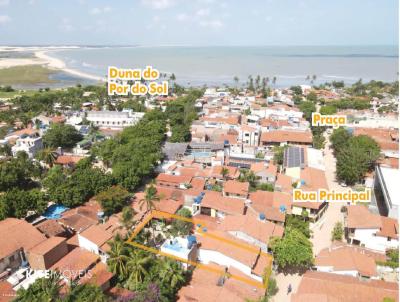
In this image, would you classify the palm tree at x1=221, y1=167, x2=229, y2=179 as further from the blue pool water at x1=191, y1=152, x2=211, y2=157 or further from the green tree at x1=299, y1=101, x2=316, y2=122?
the green tree at x1=299, y1=101, x2=316, y2=122

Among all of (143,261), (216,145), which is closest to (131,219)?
(143,261)

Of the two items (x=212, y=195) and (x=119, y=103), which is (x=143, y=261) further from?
(x=119, y=103)

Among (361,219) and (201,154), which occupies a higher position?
(201,154)

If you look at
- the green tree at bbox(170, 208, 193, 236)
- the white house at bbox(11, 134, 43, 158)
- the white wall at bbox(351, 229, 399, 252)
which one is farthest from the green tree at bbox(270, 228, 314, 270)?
the white house at bbox(11, 134, 43, 158)

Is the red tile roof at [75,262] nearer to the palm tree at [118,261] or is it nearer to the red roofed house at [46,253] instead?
the red roofed house at [46,253]

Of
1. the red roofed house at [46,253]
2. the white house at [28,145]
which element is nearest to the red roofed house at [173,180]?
the red roofed house at [46,253]

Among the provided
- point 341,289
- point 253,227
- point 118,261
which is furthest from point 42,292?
point 341,289

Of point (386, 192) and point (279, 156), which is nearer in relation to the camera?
point (386, 192)

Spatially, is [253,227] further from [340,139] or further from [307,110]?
[307,110]
